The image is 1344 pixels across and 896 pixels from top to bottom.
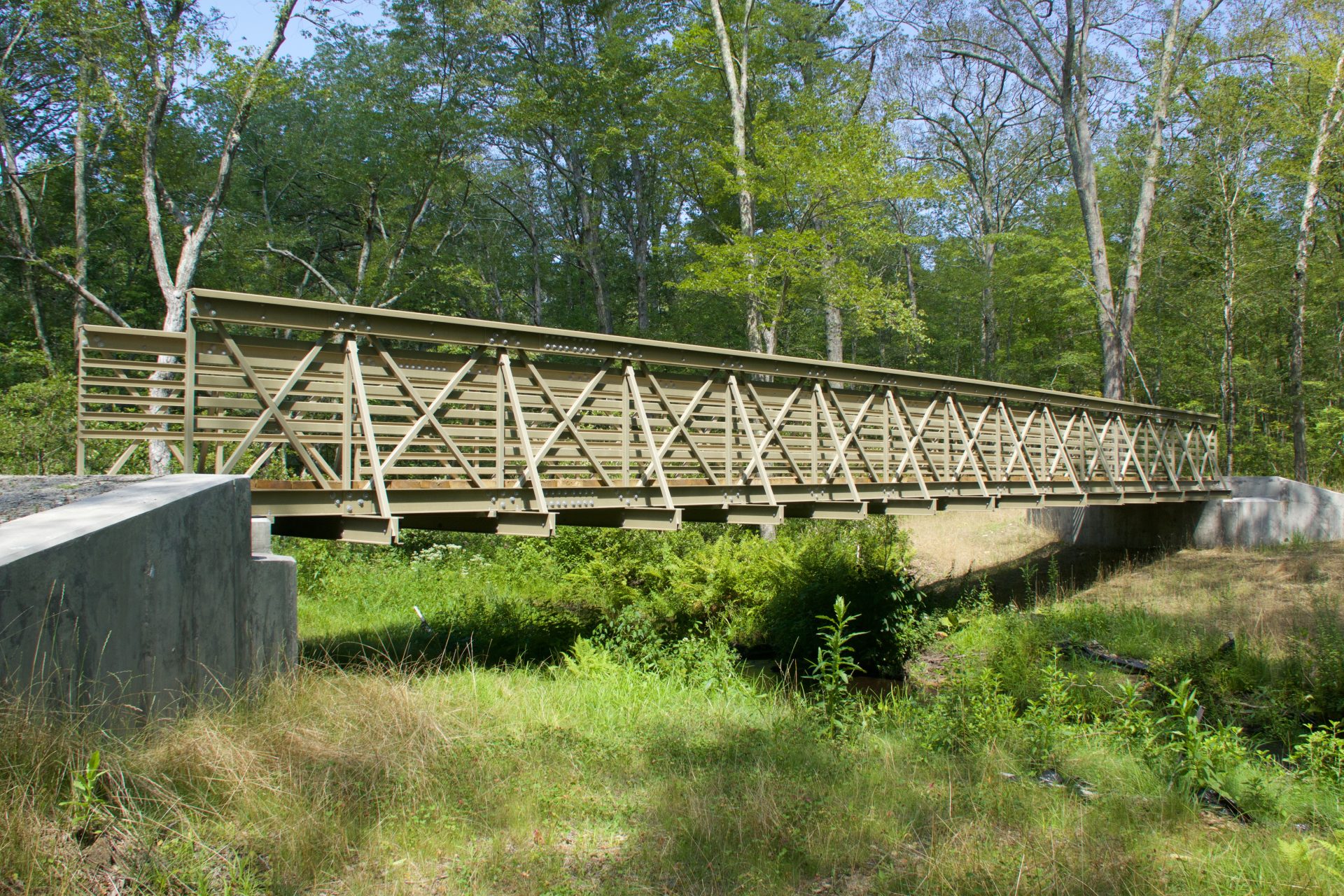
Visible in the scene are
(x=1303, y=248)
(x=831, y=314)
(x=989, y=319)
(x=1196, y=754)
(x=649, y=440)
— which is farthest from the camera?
(x=989, y=319)

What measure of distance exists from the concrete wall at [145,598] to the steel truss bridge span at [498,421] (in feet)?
2.86

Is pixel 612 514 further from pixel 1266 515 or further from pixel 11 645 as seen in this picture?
pixel 1266 515

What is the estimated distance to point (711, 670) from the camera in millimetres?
9125

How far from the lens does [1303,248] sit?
20.7 meters

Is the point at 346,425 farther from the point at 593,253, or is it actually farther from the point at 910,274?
the point at 910,274

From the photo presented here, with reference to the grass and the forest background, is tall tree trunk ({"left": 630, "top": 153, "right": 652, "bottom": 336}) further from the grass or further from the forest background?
the grass

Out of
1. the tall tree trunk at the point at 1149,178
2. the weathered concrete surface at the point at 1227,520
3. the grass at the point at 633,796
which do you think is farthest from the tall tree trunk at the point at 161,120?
the tall tree trunk at the point at 1149,178

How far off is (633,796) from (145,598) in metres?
2.80

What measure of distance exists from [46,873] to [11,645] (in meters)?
0.89

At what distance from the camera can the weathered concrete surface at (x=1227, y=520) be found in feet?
54.8

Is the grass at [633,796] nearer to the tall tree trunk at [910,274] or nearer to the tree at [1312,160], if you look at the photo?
the tree at [1312,160]

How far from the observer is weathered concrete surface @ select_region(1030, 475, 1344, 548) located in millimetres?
16703

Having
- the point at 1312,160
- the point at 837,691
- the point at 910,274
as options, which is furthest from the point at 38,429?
the point at 910,274

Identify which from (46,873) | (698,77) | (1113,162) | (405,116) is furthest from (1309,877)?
(1113,162)
